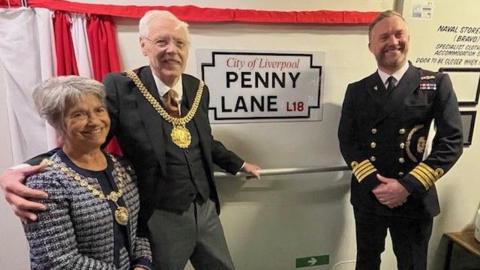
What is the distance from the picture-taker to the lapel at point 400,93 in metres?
1.37

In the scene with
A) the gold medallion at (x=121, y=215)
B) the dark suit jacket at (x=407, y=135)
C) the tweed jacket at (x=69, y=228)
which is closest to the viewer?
the tweed jacket at (x=69, y=228)

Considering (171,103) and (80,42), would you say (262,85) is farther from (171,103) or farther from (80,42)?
(80,42)

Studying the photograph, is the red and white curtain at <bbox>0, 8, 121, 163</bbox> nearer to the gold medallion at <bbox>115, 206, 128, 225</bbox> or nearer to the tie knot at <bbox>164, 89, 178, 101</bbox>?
the tie knot at <bbox>164, 89, 178, 101</bbox>

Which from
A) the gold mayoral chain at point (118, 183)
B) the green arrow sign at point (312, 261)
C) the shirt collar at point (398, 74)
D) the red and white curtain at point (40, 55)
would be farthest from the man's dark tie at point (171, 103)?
the green arrow sign at point (312, 261)

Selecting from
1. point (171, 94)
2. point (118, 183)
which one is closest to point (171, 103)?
point (171, 94)

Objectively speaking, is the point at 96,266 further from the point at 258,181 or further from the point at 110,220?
the point at 258,181

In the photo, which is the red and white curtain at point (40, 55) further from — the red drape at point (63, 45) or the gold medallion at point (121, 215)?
the gold medallion at point (121, 215)

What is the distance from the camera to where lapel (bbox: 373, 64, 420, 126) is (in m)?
1.37

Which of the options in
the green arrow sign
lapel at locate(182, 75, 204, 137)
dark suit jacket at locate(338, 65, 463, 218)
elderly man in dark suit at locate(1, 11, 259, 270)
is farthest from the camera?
the green arrow sign

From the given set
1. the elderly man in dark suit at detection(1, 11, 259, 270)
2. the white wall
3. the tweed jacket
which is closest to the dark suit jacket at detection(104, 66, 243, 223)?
the elderly man in dark suit at detection(1, 11, 259, 270)

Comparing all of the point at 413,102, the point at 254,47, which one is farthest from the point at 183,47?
the point at 413,102

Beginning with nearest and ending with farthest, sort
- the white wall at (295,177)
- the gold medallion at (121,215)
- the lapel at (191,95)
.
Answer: the gold medallion at (121,215)
the lapel at (191,95)
the white wall at (295,177)

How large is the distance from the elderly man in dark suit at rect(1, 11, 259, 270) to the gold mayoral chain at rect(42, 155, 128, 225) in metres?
0.12

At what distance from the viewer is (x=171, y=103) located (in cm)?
120
